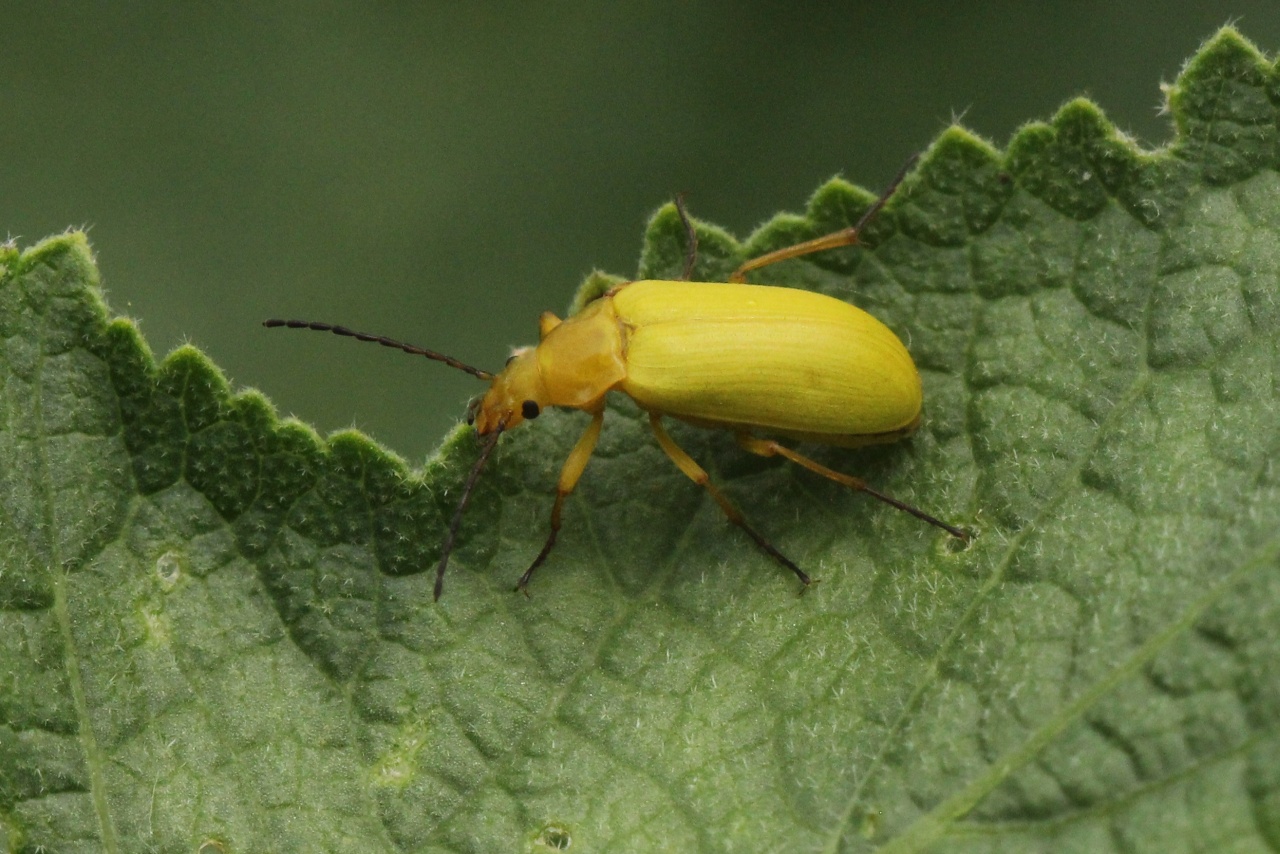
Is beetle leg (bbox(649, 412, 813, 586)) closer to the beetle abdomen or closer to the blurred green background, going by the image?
the beetle abdomen

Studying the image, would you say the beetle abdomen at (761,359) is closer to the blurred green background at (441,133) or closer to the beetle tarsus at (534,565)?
the beetle tarsus at (534,565)

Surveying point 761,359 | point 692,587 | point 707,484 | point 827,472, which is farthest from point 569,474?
point 827,472

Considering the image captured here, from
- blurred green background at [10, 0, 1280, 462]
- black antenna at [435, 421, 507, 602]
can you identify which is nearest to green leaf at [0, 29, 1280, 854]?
black antenna at [435, 421, 507, 602]

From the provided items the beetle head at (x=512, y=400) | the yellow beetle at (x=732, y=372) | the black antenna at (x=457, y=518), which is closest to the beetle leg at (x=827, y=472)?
the yellow beetle at (x=732, y=372)

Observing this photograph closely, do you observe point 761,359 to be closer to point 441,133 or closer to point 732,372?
point 732,372

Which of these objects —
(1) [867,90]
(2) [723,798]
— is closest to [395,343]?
(2) [723,798]
